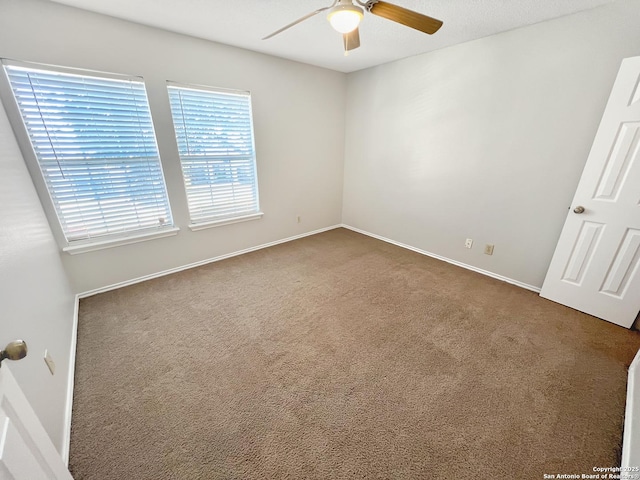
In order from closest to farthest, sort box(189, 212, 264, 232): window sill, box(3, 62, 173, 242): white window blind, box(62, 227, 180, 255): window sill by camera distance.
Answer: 1. box(3, 62, 173, 242): white window blind
2. box(62, 227, 180, 255): window sill
3. box(189, 212, 264, 232): window sill

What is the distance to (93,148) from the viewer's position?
87.3 inches

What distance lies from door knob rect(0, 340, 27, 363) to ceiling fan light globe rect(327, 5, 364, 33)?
5.81 feet

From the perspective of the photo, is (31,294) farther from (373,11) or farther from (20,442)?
(373,11)

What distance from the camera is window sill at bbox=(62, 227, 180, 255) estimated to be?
2.30 metres

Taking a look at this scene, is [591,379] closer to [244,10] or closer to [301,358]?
[301,358]

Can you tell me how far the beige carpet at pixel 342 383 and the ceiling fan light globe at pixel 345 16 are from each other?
1.99 m

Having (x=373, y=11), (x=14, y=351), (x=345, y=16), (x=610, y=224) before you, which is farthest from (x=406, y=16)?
(x=610, y=224)

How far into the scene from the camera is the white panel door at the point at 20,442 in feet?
2.03

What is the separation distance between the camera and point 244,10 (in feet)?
6.39

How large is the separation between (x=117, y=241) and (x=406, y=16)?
2.91m

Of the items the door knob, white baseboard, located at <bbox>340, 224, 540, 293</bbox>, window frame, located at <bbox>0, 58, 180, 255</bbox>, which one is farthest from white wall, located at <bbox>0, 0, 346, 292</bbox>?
the door knob

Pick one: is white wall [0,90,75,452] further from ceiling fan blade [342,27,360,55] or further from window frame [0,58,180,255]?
ceiling fan blade [342,27,360,55]

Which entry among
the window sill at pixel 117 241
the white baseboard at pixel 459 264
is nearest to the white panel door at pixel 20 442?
the window sill at pixel 117 241

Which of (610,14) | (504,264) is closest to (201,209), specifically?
(504,264)
